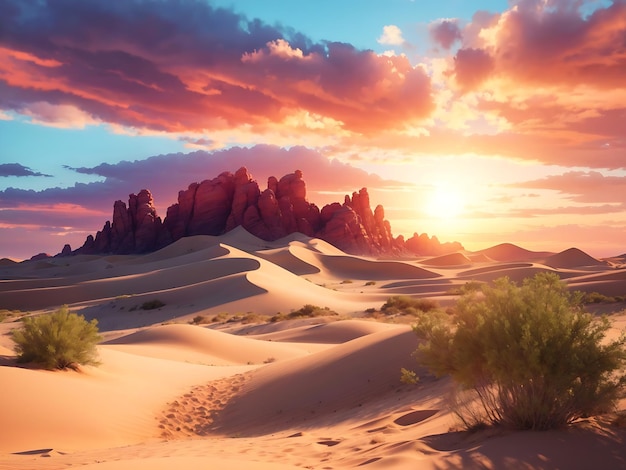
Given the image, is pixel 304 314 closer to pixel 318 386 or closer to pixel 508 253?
pixel 318 386

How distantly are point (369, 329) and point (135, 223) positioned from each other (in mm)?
91506

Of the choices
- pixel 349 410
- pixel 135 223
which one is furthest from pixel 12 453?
pixel 135 223

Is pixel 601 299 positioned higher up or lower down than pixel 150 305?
higher up

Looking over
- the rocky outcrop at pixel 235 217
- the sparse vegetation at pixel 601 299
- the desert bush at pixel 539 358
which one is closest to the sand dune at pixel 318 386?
the desert bush at pixel 539 358

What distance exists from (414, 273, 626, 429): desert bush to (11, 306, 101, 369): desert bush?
10202mm

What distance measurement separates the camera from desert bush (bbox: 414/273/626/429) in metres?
7.15

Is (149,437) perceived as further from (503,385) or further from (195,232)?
(195,232)

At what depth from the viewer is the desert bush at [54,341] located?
13.3 m

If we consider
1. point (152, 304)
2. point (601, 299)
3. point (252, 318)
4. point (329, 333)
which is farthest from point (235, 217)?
point (601, 299)

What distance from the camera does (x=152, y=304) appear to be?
40844mm

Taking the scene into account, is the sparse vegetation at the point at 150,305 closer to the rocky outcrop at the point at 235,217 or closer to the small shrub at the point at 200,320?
the small shrub at the point at 200,320

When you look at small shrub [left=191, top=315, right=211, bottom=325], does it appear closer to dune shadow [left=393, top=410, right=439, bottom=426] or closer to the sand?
the sand

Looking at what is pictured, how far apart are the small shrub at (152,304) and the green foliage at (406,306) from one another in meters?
17.3

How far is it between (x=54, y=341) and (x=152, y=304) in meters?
28.1
